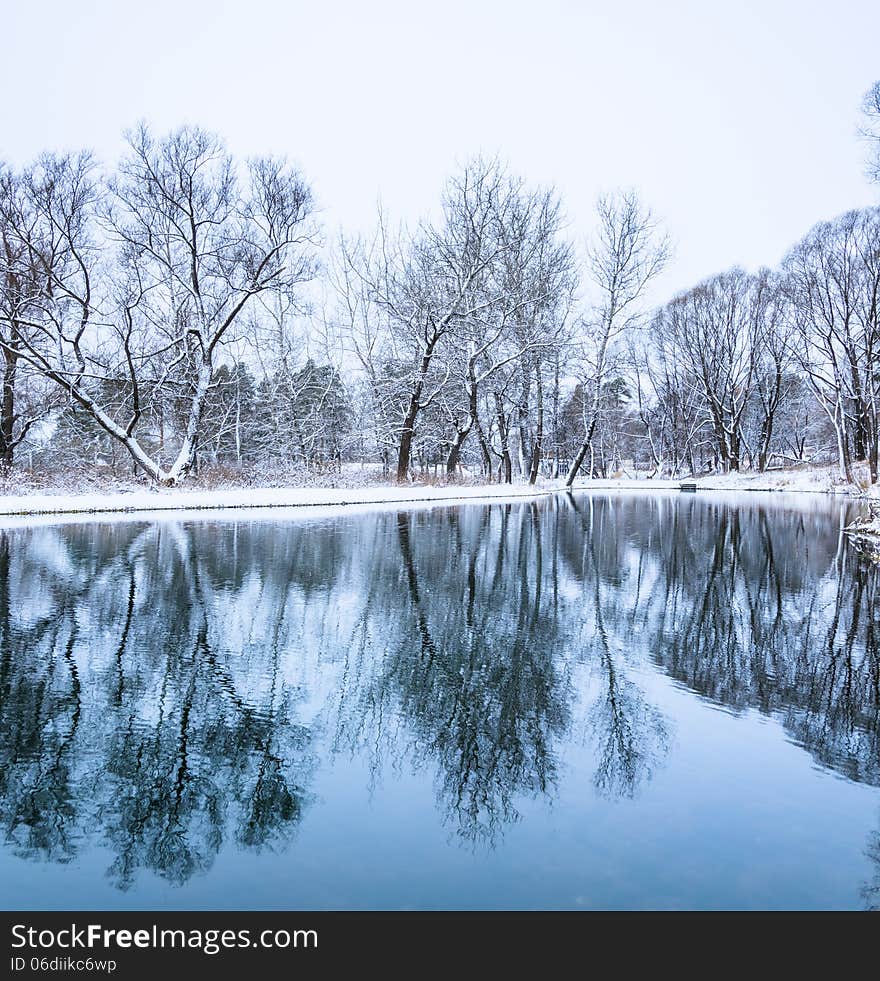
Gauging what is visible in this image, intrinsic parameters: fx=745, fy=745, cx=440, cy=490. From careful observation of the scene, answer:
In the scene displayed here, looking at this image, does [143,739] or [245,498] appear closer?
[143,739]

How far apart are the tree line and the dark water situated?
1704 cm

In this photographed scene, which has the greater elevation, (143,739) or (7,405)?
(7,405)

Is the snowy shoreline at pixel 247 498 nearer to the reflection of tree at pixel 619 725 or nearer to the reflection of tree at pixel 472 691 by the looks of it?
the reflection of tree at pixel 472 691

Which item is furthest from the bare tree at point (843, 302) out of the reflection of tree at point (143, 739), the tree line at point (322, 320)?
the reflection of tree at point (143, 739)

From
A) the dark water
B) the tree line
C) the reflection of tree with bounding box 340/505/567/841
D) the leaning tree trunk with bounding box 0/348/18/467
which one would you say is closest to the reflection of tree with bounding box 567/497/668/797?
the dark water

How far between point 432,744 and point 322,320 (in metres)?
43.9

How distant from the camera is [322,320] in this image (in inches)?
1841

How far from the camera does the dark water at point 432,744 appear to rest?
3611 millimetres

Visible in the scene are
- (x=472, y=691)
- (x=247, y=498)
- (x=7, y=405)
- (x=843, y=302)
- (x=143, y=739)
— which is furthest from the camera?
(x=843, y=302)

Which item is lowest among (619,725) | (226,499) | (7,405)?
(619,725)

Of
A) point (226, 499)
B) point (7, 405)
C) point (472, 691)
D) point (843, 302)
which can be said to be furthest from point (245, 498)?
point (843, 302)

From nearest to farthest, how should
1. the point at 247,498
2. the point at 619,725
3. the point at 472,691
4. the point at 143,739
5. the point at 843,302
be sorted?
the point at 143,739 < the point at 619,725 < the point at 472,691 < the point at 247,498 < the point at 843,302

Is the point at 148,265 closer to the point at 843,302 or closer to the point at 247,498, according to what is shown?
the point at 247,498
